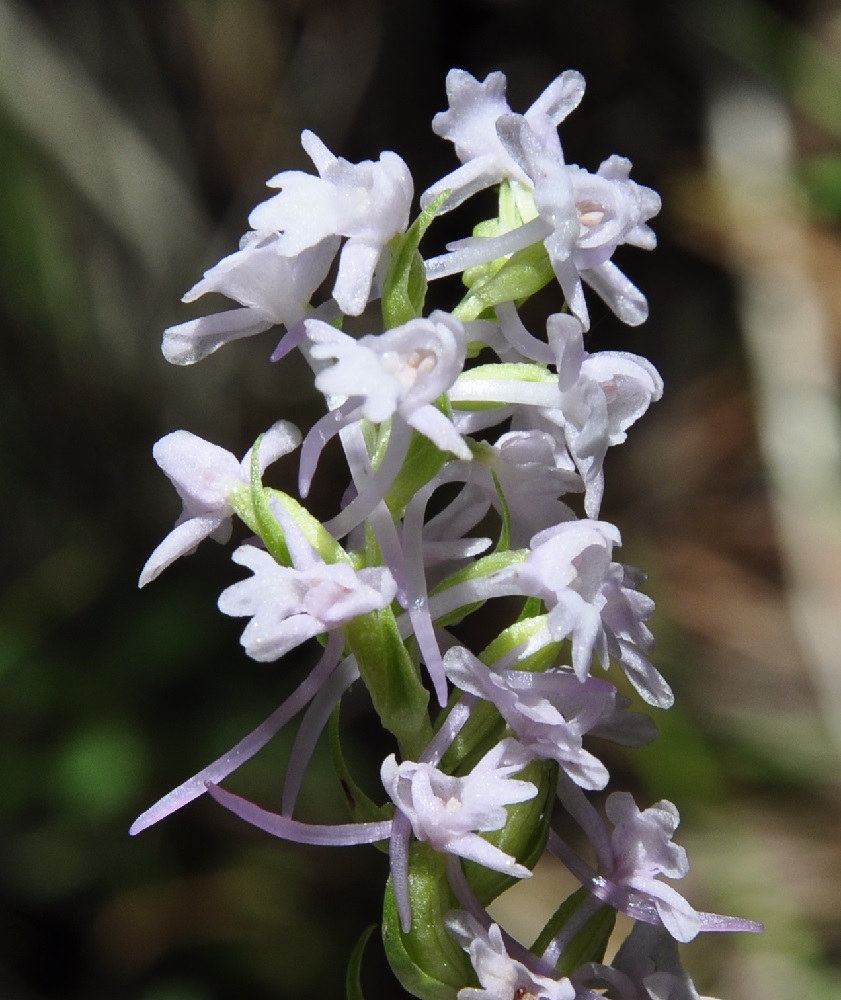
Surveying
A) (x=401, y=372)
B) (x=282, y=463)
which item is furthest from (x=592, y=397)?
(x=282, y=463)

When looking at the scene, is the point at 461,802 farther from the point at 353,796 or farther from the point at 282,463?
the point at 282,463

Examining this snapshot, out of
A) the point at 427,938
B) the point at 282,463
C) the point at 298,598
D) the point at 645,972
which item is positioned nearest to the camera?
the point at 298,598

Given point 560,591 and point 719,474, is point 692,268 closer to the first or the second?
point 719,474

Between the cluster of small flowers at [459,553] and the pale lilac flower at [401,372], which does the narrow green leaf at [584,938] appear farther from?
the pale lilac flower at [401,372]

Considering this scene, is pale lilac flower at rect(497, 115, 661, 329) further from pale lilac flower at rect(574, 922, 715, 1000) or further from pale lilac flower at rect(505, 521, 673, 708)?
pale lilac flower at rect(574, 922, 715, 1000)

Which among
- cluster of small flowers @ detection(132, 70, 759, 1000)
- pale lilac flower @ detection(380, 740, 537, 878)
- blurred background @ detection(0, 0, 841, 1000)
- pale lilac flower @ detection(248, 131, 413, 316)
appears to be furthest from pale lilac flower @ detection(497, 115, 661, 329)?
blurred background @ detection(0, 0, 841, 1000)

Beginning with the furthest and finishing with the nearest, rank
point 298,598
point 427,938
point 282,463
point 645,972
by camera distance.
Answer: point 282,463 < point 645,972 < point 427,938 < point 298,598
